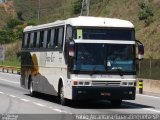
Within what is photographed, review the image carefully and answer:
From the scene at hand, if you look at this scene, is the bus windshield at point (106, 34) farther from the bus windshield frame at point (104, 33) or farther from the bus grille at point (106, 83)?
the bus grille at point (106, 83)

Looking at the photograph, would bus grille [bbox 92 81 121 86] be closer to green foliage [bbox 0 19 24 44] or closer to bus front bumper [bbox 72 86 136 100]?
bus front bumper [bbox 72 86 136 100]

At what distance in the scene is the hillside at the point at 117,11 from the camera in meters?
55.5

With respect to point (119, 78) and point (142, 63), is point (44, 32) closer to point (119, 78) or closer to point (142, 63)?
point (119, 78)

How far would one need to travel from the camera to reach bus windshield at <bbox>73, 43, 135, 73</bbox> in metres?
20.9

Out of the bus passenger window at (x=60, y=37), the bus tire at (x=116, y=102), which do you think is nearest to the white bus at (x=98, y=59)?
the bus passenger window at (x=60, y=37)

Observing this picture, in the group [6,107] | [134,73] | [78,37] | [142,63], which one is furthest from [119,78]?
[142,63]

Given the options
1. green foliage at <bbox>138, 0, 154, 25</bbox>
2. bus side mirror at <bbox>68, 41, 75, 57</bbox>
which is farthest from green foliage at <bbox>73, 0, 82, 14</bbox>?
bus side mirror at <bbox>68, 41, 75, 57</bbox>

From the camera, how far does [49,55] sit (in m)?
24.6

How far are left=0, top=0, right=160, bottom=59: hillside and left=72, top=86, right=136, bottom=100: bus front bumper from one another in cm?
2795

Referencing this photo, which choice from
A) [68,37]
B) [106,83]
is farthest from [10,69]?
[106,83]

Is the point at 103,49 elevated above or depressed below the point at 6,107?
above

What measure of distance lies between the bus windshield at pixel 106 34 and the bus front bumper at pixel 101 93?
70.6 inches

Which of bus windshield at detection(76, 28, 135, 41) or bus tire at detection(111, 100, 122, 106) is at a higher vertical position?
bus windshield at detection(76, 28, 135, 41)

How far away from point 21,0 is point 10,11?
4.98 meters
